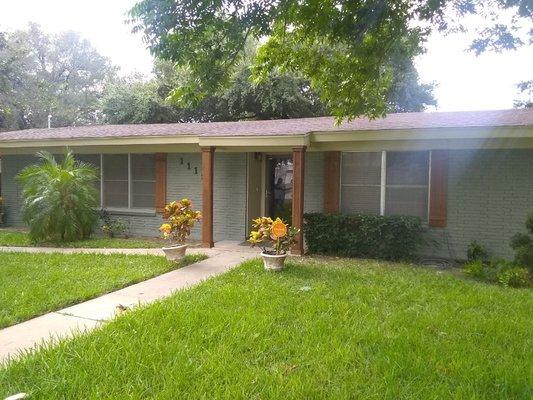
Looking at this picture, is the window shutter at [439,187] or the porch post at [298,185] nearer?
the porch post at [298,185]

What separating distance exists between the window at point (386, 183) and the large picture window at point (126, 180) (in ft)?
16.5

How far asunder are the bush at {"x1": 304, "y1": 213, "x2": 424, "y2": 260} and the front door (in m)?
2.25

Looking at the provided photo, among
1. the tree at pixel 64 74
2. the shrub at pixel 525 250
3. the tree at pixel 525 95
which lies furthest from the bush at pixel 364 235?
the tree at pixel 64 74

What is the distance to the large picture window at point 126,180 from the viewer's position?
1111 centimetres

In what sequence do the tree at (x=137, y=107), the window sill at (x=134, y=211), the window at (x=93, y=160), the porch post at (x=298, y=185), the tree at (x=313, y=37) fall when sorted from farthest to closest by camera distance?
the tree at (x=137, y=107), the window at (x=93, y=160), the window sill at (x=134, y=211), the porch post at (x=298, y=185), the tree at (x=313, y=37)

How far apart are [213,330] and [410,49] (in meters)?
4.33

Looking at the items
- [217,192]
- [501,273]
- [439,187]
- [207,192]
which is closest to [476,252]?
[439,187]

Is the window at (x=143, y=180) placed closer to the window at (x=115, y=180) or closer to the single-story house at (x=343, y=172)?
the single-story house at (x=343, y=172)

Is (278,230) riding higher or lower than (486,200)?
lower

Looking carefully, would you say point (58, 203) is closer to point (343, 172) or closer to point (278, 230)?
point (278, 230)

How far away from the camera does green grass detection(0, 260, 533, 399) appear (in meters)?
2.99

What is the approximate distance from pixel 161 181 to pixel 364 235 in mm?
5281

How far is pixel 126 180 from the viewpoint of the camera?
11.3 meters

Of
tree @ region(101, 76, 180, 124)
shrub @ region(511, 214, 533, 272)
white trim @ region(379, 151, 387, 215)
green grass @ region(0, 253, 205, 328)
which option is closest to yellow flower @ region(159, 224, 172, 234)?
green grass @ region(0, 253, 205, 328)
